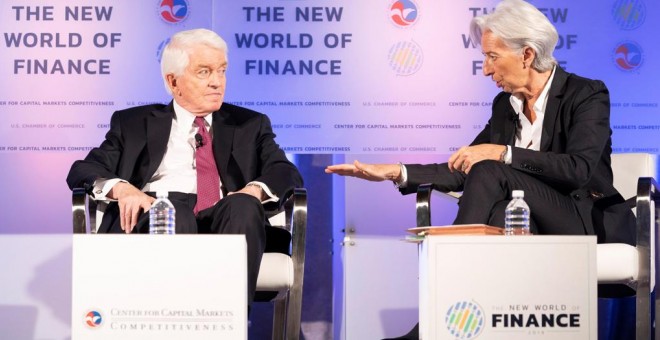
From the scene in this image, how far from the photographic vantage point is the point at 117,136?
15.3ft

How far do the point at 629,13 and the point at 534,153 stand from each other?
1.74m

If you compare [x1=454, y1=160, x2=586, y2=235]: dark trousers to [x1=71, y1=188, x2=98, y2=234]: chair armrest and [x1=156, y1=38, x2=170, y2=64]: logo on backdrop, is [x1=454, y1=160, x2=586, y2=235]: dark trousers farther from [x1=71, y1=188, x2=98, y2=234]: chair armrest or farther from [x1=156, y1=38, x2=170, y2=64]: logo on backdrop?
[x1=156, y1=38, x2=170, y2=64]: logo on backdrop

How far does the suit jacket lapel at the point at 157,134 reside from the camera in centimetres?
455

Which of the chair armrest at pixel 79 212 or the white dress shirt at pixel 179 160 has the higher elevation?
the white dress shirt at pixel 179 160

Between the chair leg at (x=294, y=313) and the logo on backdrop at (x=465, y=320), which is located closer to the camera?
the logo on backdrop at (x=465, y=320)

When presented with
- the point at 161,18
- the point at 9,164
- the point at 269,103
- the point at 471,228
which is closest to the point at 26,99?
the point at 9,164

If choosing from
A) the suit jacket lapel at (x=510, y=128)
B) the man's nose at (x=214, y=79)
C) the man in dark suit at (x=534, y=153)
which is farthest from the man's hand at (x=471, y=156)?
the man's nose at (x=214, y=79)

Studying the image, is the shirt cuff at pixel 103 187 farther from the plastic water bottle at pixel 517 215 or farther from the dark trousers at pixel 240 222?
the plastic water bottle at pixel 517 215

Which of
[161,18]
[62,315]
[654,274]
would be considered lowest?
[62,315]

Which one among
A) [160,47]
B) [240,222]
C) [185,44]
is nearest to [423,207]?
[240,222]

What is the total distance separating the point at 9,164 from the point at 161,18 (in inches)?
42.7

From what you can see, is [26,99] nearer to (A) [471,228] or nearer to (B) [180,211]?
(B) [180,211]

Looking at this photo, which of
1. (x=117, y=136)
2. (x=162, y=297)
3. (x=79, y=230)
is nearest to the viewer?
(x=162, y=297)

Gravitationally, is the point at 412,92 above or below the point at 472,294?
above
